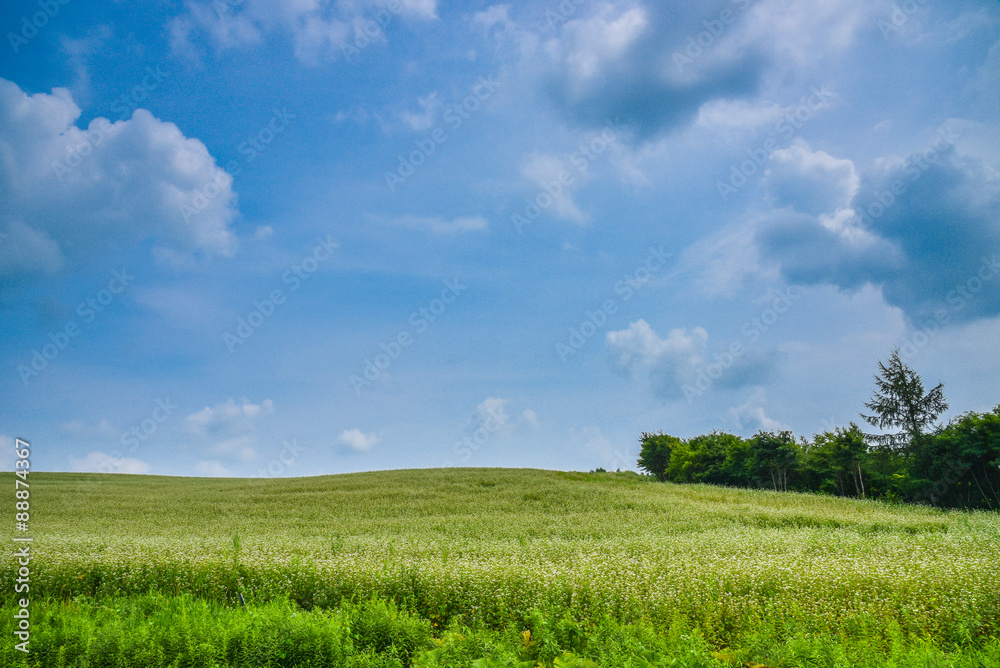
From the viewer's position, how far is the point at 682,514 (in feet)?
74.2

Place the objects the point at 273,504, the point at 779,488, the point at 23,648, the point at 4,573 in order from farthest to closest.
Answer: the point at 779,488
the point at 273,504
the point at 4,573
the point at 23,648

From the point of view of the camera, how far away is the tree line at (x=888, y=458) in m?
29.8

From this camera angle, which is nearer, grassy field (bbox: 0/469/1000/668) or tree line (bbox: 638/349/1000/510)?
grassy field (bbox: 0/469/1000/668)

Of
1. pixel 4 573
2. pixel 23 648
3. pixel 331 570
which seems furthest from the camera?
pixel 4 573

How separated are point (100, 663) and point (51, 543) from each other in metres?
11.2

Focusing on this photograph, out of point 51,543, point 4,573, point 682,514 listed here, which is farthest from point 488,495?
point 4,573

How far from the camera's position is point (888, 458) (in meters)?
38.8

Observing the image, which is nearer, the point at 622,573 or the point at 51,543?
the point at 622,573

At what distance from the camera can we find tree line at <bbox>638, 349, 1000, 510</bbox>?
2975 centimetres

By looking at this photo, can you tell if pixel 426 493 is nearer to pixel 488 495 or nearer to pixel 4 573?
pixel 488 495

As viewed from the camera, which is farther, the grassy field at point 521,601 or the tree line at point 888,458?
the tree line at point 888,458

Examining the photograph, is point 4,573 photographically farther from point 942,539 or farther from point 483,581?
point 942,539

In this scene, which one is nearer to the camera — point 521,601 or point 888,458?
point 521,601

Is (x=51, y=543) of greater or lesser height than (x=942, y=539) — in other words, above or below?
above
